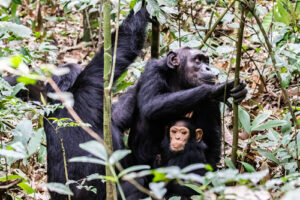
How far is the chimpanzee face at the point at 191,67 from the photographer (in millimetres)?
5280

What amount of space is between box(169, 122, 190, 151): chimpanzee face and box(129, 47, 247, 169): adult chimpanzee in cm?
16

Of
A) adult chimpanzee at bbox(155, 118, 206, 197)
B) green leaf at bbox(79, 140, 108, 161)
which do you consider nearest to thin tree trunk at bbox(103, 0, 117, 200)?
green leaf at bbox(79, 140, 108, 161)

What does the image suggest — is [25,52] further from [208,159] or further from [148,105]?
[208,159]

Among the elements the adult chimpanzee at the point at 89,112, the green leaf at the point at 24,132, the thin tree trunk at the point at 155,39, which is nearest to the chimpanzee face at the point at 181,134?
the adult chimpanzee at the point at 89,112

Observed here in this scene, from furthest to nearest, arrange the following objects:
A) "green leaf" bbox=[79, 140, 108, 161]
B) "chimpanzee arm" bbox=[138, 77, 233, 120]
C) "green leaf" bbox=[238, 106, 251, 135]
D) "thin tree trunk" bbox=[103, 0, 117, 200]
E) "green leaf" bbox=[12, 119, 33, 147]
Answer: "green leaf" bbox=[238, 106, 251, 135] < "chimpanzee arm" bbox=[138, 77, 233, 120] < "green leaf" bbox=[12, 119, 33, 147] < "thin tree trunk" bbox=[103, 0, 117, 200] < "green leaf" bbox=[79, 140, 108, 161]

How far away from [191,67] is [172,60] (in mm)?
265

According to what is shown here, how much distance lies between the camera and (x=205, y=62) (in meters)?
5.50

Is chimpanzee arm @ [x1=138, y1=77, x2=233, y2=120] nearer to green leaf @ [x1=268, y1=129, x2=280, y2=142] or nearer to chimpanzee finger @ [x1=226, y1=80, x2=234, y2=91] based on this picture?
chimpanzee finger @ [x1=226, y1=80, x2=234, y2=91]

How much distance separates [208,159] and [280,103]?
223cm

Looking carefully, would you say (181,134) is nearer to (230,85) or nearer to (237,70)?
(230,85)

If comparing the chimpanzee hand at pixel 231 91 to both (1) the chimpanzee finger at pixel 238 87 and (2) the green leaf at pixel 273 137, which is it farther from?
(2) the green leaf at pixel 273 137

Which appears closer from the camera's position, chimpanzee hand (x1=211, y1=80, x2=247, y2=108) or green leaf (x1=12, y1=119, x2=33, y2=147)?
green leaf (x1=12, y1=119, x2=33, y2=147)

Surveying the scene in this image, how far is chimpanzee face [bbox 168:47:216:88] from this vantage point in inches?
208

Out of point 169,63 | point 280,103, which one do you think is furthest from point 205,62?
point 280,103
